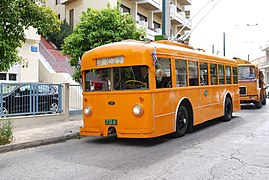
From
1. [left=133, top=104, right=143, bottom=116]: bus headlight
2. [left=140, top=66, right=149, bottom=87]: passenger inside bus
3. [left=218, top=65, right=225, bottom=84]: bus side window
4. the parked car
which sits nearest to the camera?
[left=133, top=104, right=143, bottom=116]: bus headlight

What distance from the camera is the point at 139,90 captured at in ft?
28.8

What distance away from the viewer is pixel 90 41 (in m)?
12.8

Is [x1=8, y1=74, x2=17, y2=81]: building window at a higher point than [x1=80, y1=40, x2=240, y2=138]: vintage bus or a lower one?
higher

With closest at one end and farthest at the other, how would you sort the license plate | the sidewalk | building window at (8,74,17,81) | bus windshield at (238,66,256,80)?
the license plate < the sidewalk < building window at (8,74,17,81) < bus windshield at (238,66,256,80)

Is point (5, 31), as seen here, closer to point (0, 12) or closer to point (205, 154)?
point (0, 12)

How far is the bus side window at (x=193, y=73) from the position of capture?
10.8 metres

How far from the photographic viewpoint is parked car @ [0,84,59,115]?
1248cm

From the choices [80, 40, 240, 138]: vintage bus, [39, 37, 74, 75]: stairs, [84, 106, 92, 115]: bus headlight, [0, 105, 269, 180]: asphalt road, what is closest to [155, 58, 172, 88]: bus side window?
[80, 40, 240, 138]: vintage bus

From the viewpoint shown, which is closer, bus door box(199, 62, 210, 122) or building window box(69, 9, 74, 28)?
bus door box(199, 62, 210, 122)

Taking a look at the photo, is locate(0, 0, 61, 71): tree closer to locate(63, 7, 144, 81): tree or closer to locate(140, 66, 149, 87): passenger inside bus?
locate(63, 7, 144, 81): tree

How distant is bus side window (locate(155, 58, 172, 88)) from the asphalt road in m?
1.67

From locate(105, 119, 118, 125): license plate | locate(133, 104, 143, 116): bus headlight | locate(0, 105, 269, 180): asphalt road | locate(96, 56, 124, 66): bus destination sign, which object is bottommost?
locate(0, 105, 269, 180): asphalt road

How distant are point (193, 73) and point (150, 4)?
20088 mm

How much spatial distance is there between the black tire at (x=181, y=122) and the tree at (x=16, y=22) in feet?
15.2
